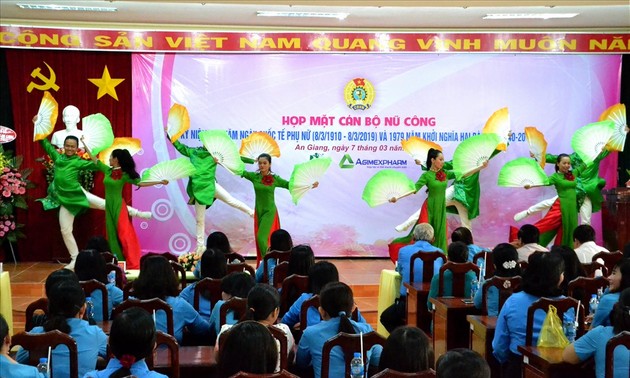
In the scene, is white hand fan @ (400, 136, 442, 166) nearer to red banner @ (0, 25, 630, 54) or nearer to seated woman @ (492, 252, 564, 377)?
red banner @ (0, 25, 630, 54)

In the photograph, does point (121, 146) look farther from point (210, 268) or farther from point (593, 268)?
point (593, 268)

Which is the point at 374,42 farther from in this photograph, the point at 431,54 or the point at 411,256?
the point at 411,256

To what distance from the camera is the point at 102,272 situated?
16.7ft

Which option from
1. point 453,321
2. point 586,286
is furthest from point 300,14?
point 586,286

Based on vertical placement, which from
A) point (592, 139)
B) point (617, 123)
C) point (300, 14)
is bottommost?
point (592, 139)

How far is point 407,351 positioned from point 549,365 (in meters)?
1.08

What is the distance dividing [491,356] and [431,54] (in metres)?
6.04

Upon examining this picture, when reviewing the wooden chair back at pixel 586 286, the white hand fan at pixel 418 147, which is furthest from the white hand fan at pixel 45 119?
the wooden chair back at pixel 586 286

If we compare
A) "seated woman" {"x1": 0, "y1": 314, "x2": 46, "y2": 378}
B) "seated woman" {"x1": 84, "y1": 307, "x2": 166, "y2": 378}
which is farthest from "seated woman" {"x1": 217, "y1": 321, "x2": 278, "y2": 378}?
"seated woman" {"x1": 0, "y1": 314, "x2": 46, "y2": 378}

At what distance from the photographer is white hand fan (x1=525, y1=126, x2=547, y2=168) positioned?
9500 millimetres

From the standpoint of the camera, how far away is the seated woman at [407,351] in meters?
2.95

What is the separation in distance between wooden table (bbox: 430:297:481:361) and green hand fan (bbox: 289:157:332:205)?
11.3 ft

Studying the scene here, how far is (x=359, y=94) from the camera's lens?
33.3 ft

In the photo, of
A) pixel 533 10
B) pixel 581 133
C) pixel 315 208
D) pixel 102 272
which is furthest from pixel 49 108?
pixel 581 133
